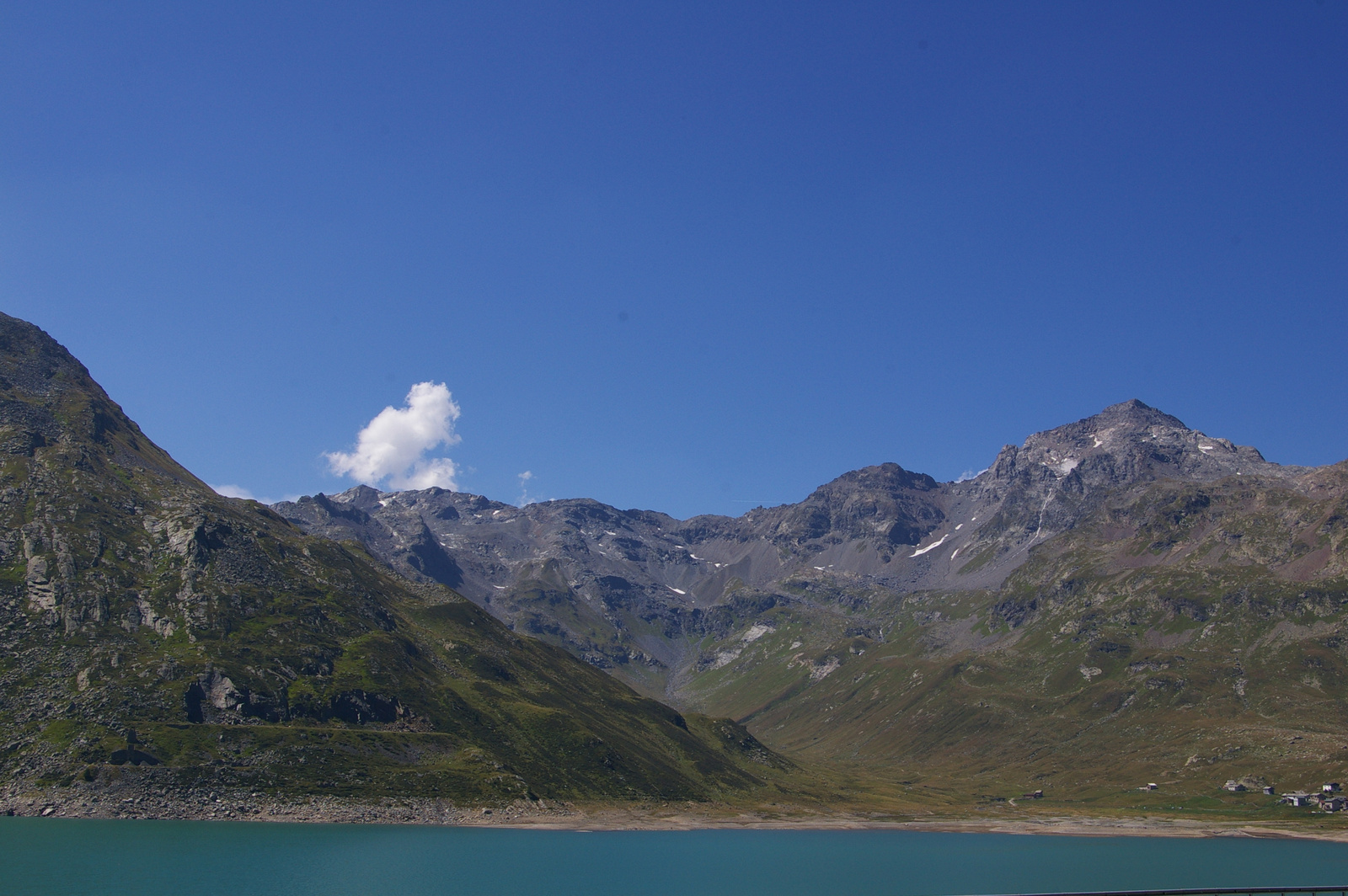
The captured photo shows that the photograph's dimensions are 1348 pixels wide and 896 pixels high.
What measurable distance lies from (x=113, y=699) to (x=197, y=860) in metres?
77.9

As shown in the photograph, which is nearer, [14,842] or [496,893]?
[496,893]

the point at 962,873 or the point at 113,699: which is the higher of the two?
the point at 113,699

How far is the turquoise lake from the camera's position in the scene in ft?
406

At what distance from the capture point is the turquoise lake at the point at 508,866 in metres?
124

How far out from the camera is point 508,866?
149375 millimetres

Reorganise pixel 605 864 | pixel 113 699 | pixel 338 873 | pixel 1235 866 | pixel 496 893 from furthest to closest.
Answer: pixel 113 699 → pixel 1235 866 → pixel 605 864 → pixel 338 873 → pixel 496 893

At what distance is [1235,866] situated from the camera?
17575 centimetres

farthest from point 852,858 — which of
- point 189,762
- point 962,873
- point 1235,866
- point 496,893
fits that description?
point 189,762

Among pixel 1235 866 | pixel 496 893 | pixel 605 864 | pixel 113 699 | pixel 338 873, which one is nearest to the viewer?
pixel 496 893

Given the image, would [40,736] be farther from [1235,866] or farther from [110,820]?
[1235,866]

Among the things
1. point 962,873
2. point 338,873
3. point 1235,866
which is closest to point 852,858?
point 962,873

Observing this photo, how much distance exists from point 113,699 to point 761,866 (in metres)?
137

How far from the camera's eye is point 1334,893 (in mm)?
136125

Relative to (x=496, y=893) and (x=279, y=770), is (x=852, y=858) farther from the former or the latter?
(x=279, y=770)
